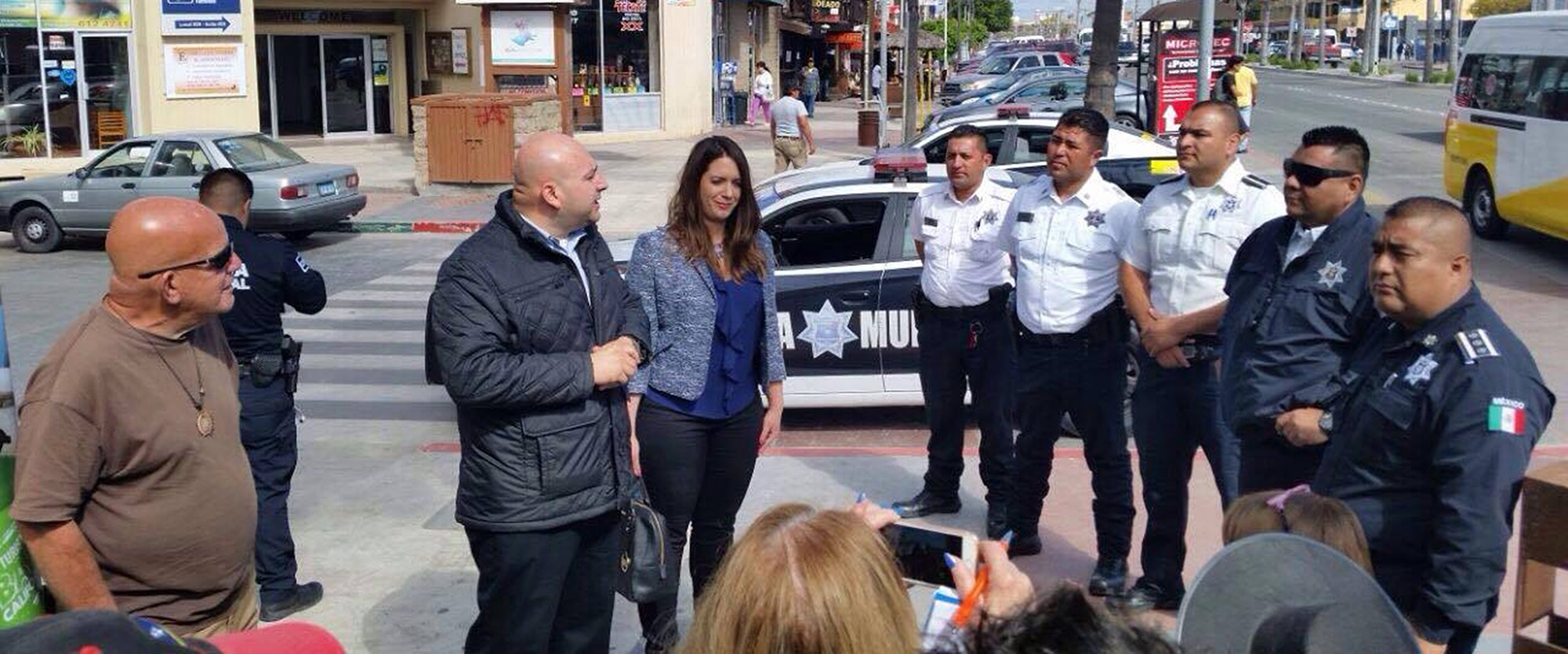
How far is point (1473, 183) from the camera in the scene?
1580cm

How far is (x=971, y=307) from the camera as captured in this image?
250 inches

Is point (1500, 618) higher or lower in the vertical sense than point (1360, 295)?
lower

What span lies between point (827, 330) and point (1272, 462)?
4.00 meters

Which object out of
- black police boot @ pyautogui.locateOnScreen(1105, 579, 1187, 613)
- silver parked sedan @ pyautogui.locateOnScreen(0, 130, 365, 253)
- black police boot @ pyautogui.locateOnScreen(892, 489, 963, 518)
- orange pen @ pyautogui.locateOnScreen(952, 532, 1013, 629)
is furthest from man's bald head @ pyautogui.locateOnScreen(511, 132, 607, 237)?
silver parked sedan @ pyautogui.locateOnScreen(0, 130, 365, 253)

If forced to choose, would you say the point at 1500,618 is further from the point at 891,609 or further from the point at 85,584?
the point at 85,584

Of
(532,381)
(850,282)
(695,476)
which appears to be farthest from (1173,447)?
(850,282)

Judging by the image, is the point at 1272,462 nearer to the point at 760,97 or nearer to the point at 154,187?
the point at 154,187

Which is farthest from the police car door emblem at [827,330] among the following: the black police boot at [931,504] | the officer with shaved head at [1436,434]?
the officer with shaved head at [1436,434]

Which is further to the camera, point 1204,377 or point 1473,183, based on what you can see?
point 1473,183

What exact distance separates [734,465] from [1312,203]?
2.06 meters

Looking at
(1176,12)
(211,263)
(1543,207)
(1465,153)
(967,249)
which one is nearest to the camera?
(211,263)

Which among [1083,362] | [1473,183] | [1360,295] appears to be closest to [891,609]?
[1360,295]

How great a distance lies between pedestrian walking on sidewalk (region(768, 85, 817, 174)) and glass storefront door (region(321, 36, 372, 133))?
41.9 feet

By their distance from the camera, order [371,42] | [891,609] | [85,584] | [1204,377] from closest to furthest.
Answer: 1. [891,609]
2. [85,584]
3. [1204,377]
4. [371,42]
